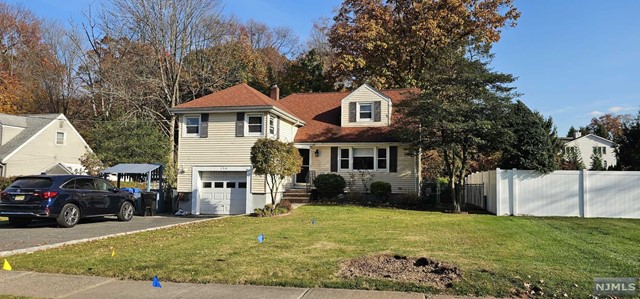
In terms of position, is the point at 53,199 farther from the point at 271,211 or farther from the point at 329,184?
the point at 329,184

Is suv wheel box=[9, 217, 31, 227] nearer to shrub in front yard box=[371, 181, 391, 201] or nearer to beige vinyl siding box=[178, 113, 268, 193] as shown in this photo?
beige vinyl siding box=[178, 113, 268, 193]

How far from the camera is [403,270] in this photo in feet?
21.8

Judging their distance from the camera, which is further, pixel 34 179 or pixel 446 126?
pixel 446 126

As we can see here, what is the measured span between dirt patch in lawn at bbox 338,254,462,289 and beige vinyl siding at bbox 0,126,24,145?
33.6m

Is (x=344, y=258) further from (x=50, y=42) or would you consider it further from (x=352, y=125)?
(x=50, y=42)

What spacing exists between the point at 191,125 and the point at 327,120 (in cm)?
776

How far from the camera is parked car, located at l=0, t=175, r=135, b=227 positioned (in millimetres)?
12852

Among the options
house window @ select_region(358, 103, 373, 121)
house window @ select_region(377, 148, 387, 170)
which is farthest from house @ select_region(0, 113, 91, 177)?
house window @ select_region(377, 148, 387, 170)

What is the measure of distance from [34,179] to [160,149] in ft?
55.4

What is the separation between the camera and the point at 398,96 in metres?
25.6

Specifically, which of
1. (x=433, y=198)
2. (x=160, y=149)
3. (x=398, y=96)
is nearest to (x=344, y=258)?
(x=433, y=198)

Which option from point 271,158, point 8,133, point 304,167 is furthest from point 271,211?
point 8,133

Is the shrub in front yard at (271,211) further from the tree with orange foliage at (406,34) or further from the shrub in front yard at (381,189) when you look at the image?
the tree with orange foliage at (406,34)

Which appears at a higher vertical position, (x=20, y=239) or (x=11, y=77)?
(x=11, y=77)
